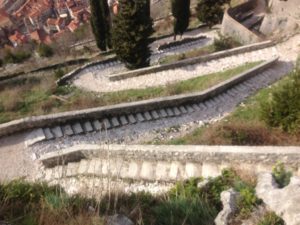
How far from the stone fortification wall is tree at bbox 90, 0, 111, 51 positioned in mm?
20480

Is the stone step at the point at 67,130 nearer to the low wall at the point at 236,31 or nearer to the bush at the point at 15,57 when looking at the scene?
the low wall at the point at 236,31

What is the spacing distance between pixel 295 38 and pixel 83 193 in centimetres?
1431

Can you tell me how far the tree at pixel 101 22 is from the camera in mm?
27906

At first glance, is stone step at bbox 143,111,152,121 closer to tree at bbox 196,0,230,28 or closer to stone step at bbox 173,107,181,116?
stone step at bbox 173,107,181,116

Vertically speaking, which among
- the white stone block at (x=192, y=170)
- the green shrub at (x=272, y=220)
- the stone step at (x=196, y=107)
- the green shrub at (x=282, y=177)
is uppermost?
the green shrub at (x=272, y=220)

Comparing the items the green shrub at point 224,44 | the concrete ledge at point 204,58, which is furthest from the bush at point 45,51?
the green shrub at point 224,44

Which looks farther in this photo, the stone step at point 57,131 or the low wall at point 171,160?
the stone step at point 57,131

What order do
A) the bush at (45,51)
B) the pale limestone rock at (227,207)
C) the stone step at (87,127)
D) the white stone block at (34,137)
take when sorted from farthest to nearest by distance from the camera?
the bush at (45,51)
the stone step at (87,127)
the white stone block at (34,137)
the pale limestone rock at (227,207)

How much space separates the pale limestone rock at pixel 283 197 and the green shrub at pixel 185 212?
2.65 feet

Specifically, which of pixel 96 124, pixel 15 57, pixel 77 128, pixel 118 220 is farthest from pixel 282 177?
pixel 15 57

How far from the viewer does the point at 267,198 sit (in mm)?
5527

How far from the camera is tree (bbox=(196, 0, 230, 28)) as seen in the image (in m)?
25.7

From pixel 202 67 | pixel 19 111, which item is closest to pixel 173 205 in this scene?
pixel 19 111

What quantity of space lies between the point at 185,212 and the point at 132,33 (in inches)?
567
